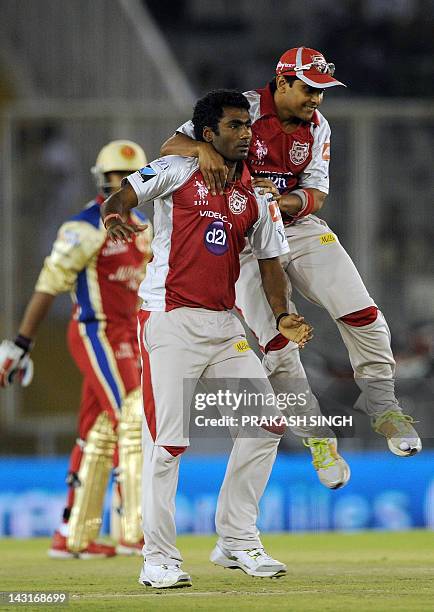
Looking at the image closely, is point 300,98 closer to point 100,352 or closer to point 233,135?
point 233,135

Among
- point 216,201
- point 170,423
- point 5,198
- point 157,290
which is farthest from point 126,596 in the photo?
point 5,198

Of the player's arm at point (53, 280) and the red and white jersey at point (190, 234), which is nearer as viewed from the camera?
the red and white jersey at point (190, 234)

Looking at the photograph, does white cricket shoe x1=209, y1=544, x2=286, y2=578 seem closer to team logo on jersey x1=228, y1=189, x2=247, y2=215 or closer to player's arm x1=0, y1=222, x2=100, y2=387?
team logo on jersey x1=228, y1=189, x2=247, y2=215

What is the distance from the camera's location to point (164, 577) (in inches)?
248

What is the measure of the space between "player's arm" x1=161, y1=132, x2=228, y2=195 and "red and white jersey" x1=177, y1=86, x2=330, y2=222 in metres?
0.46

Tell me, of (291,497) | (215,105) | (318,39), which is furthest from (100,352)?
(318,39)

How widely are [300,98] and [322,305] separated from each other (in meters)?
1.06

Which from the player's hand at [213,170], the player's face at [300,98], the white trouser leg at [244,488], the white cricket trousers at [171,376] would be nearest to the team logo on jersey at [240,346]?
the white cricket trousers at [171,376]

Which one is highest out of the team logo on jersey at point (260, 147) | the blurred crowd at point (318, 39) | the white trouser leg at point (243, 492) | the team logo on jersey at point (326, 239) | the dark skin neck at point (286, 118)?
the blurred crowd at point (318, 39)

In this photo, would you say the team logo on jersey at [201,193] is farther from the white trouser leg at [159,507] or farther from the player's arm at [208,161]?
the white trouser leg at [159,507]

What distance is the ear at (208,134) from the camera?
6547mm

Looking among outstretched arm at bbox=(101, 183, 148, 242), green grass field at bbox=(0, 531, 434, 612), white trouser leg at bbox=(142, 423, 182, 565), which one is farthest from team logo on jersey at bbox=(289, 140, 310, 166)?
green grass field at bbox=(0, 531, 434, 612)

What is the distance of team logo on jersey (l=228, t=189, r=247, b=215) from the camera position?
6.51 metres

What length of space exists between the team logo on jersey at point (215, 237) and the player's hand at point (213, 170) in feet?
0.50
